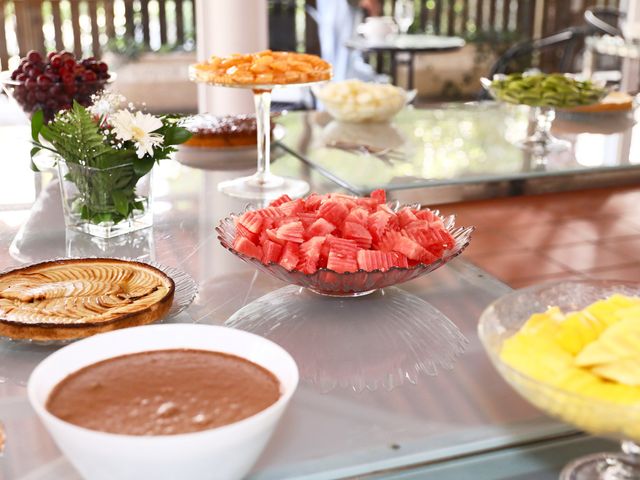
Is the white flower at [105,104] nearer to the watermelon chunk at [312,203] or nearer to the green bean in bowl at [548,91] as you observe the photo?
the watermelon chunk at [312,203]

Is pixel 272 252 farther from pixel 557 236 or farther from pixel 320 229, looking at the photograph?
pixel 557 236

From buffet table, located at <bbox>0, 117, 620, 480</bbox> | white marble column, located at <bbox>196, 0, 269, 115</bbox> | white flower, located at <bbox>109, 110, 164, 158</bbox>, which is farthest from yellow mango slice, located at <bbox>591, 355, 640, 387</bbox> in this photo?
white marble column, located at <bbox>196, 0, 269, 115</bbox>

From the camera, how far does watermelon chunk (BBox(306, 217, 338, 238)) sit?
935 millimetres

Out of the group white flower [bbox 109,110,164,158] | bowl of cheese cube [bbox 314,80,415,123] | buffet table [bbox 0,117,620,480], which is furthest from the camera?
bowl of cheese cube [bbox 314,80,415,123]

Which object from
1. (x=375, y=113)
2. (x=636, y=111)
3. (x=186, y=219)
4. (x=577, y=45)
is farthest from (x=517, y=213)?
(x=577, y=45)

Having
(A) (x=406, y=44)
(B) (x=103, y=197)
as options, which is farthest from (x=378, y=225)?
(A) (x=406, y=44)

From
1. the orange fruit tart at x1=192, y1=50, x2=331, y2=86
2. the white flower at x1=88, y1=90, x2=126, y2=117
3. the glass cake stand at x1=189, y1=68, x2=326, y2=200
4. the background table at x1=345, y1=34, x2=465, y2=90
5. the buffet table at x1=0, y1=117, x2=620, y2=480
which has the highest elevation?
the orange fruit tart at x1=192, y1=50, x2=331, y2=86

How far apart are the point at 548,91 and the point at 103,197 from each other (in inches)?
41.5

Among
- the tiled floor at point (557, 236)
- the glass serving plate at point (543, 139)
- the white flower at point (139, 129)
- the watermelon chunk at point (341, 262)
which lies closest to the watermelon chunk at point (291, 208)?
the watermelon chunk at point (341, 262)

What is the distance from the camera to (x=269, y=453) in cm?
67

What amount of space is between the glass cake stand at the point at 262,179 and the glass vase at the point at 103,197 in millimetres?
239

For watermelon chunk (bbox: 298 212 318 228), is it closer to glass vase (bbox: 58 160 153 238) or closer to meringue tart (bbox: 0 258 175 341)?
meringue tart (bbox: 0 258 175 341)

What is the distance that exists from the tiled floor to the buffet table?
1285mm

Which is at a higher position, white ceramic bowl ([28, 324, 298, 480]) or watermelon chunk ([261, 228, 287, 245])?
watermelon chunk ([261, 228, 287, 245])
